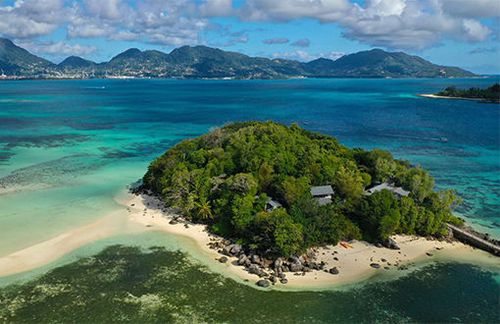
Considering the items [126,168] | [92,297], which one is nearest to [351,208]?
[92,297]

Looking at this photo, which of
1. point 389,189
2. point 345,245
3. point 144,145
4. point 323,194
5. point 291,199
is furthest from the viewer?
point 144,145

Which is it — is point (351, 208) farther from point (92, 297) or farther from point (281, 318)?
point (92, 297)

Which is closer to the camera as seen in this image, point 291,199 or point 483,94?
point 291,199

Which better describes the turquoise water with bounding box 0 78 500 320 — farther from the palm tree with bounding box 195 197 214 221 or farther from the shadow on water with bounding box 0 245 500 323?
the palm tree with bounding box 195 197 214 221

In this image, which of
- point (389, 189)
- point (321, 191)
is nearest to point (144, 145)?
point (321, 191)

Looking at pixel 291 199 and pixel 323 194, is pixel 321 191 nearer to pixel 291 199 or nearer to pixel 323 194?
pixel 323 194

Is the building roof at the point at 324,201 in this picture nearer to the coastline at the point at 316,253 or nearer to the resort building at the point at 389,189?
the resort building at the point at 389,189
